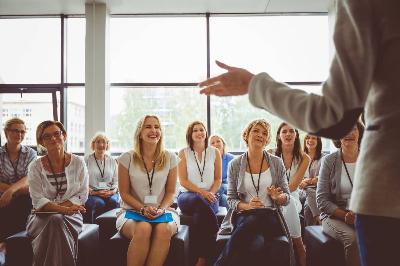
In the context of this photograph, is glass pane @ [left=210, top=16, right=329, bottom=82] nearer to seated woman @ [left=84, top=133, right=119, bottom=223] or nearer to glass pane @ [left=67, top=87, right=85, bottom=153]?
glass pane @ [left=67, top=87, right=85, bottom=153]

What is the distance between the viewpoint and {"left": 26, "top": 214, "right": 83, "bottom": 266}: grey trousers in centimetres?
284

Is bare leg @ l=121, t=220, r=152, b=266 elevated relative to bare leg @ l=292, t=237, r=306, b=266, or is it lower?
elevated

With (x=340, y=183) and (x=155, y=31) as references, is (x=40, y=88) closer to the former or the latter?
(x=155, y=31)

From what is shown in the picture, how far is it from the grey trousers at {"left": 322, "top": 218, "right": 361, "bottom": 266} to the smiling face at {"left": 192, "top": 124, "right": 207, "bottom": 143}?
200 cm

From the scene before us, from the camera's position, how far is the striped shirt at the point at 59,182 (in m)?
3.15

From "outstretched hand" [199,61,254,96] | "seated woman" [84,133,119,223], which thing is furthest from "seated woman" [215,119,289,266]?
"outstretched hand" [199,61,254,96]

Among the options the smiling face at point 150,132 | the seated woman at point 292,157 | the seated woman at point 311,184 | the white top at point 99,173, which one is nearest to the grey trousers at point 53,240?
the smiling face at point 150,132

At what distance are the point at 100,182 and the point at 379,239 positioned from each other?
14.6 feet

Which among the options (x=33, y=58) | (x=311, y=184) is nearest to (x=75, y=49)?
(x=33, y=58)

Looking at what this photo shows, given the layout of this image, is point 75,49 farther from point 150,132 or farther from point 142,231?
point 142,231

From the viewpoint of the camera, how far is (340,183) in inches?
119

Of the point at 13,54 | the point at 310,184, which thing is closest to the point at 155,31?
the point at 13,54

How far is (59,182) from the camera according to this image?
10.4 feet

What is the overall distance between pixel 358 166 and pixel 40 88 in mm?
7148
